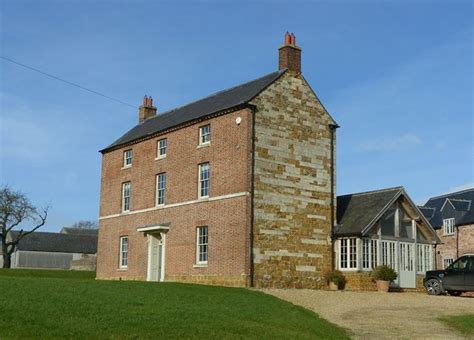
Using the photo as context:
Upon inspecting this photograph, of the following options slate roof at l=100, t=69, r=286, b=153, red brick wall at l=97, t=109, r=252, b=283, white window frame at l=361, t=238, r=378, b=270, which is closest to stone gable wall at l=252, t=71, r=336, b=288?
red brick wall at l=97, t=109, r=252, b=283

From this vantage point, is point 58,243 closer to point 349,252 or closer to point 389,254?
point 349,252

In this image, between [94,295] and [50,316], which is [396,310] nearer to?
[94,295]

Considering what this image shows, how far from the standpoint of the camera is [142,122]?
4216cm

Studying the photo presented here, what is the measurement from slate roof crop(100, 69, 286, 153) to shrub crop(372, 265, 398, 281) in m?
9.80

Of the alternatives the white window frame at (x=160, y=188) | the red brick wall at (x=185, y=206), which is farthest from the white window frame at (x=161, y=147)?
the white window frame at (x=160, y=188)

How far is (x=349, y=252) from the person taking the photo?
1185 inches

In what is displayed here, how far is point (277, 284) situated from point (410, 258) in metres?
8.07

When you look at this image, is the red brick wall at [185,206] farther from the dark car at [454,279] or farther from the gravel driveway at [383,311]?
the dark car at [454,279]

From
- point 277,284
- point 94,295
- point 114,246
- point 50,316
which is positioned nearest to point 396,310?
point 277,284

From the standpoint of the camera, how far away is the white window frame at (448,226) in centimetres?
4878

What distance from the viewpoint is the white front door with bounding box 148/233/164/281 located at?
33.2m

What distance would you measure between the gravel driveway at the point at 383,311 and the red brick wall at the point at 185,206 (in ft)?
12.6

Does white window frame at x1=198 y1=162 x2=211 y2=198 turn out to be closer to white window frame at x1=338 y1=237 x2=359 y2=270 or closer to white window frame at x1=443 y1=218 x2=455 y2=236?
white window frame at x1=338 y1=237 x2=359 y2=270

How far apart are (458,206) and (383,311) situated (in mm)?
30469
